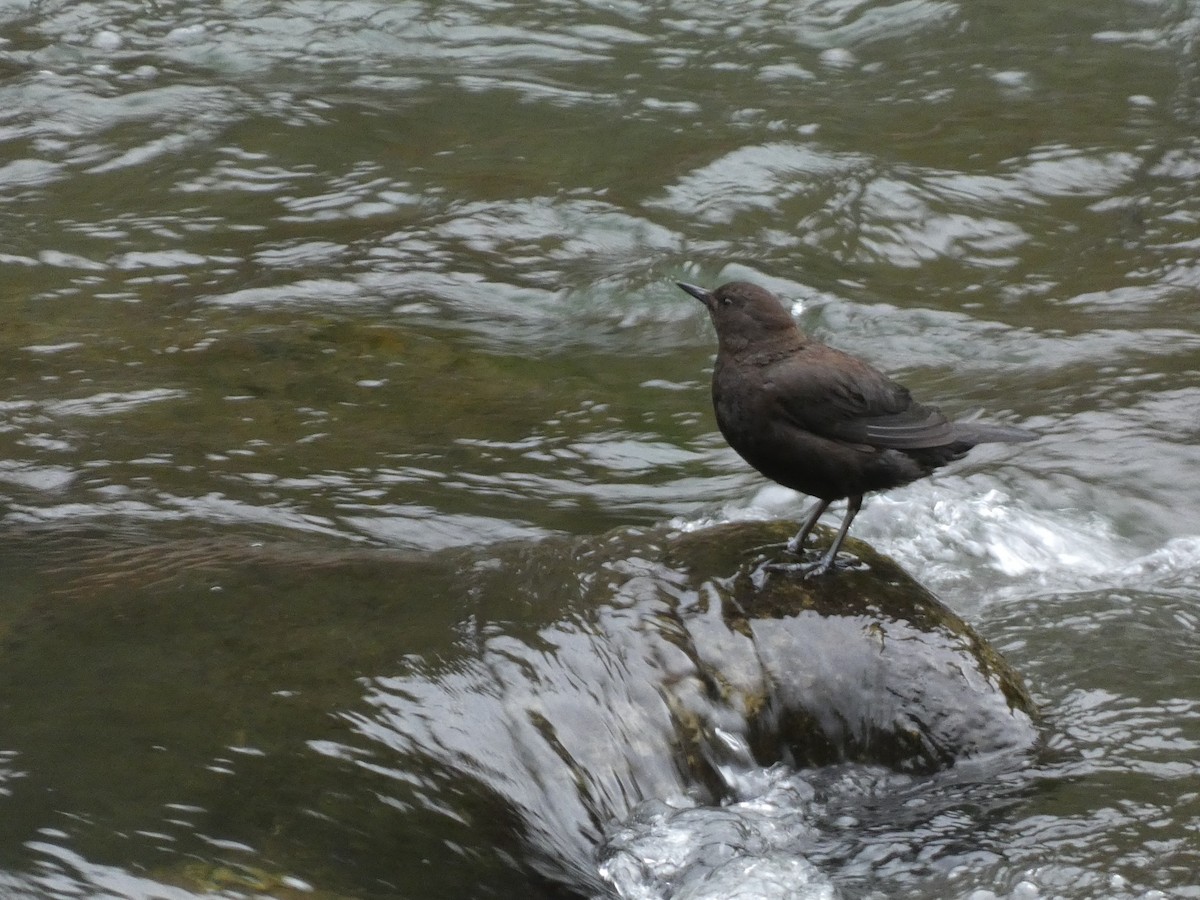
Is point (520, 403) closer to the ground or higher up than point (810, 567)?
closer to the ground

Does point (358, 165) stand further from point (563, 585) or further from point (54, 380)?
point (563, 585)

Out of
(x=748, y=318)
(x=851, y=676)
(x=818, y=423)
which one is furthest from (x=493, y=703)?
(x=748, y=318)

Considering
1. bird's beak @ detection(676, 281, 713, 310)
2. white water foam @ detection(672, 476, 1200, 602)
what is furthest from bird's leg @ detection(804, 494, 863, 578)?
white water foam @ detection(672, 476, 1200, 602)

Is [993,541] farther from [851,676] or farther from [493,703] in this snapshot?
[493,703]

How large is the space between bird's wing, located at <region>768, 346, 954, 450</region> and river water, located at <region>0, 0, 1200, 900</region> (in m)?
0.81

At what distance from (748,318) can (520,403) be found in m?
2.05

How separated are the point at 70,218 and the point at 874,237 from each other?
436 centimetres

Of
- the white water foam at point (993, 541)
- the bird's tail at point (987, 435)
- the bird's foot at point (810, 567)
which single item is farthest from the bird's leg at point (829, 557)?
the white water foam at point (993, 541)

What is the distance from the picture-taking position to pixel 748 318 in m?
4.65

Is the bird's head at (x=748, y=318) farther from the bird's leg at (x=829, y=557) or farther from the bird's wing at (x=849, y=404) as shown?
the bird's leg at (x=829, y=557)

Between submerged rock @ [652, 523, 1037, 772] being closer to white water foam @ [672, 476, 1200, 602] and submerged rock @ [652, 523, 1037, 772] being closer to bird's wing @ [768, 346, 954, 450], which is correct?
bird's wing @ [768, 346, 954, 450]

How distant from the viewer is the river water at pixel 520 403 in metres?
3.65

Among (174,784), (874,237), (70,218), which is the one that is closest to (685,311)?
(874,237)

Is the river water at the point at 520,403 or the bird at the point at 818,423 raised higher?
the bird at the point at 818,423
